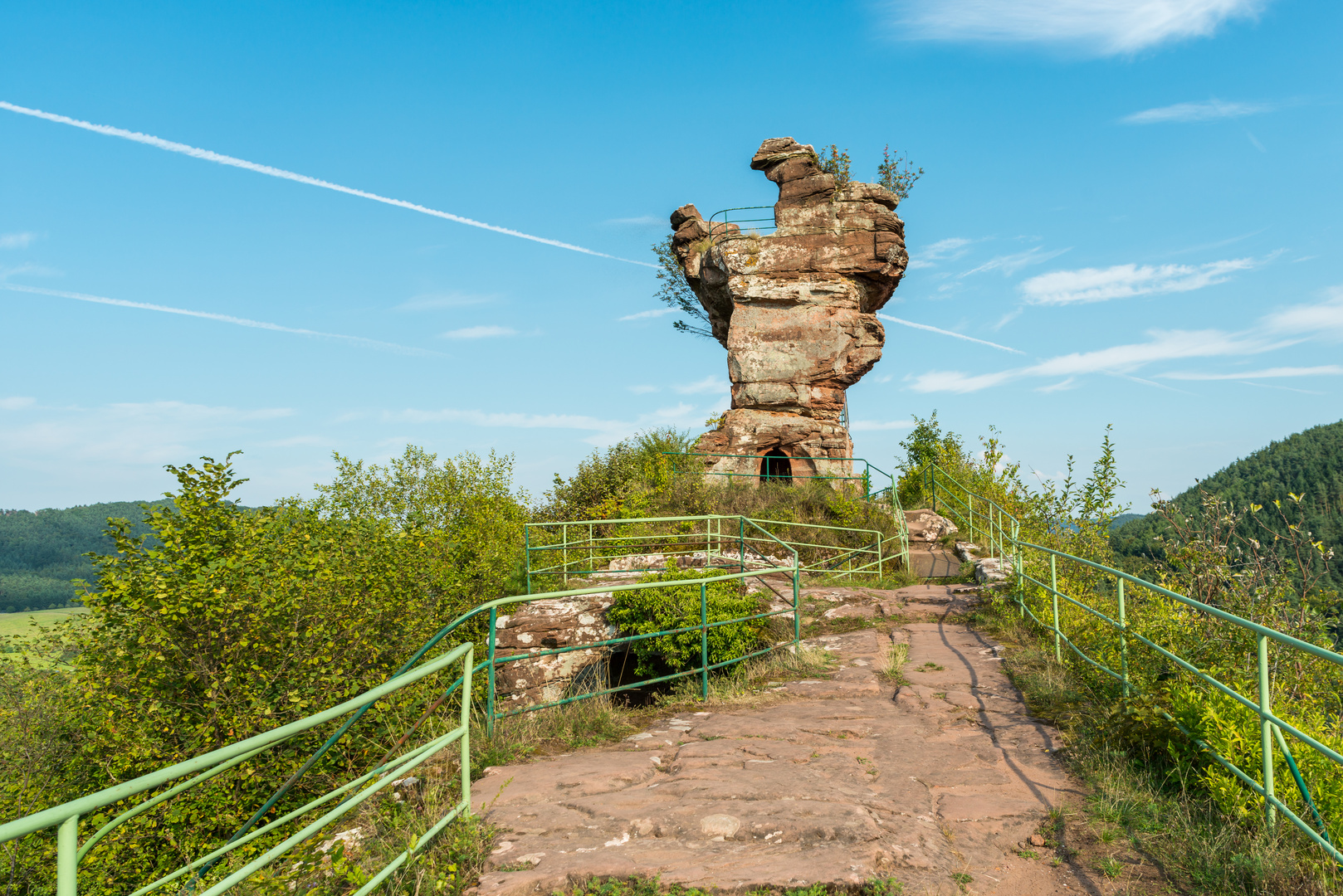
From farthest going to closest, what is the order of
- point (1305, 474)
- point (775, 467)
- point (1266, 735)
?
point (1305, 474) → point (775, 467) → point (1266, 735)

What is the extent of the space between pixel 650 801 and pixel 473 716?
1.86 meters

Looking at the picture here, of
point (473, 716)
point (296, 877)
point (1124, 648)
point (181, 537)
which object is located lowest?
point (296, 877)

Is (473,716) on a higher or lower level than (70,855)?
lower

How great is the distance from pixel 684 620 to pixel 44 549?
75.8 meters

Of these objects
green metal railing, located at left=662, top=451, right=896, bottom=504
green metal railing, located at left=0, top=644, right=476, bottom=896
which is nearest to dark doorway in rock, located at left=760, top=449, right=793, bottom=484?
green metal railing, located at left=662, top=451, right=896, bottom=504

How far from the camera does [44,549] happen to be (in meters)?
62.8

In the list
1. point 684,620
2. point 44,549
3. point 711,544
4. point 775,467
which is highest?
point 775,467

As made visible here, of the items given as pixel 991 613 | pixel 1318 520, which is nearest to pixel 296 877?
pixel 991 613

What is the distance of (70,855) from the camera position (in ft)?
6.38

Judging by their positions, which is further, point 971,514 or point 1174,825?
point 971,514

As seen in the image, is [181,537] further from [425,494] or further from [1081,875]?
[425,494]

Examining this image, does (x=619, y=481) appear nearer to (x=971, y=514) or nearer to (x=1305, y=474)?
(x=971, y=514)

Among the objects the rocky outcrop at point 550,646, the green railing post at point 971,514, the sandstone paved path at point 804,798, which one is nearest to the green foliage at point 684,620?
the sandstone paved path at point 804,798

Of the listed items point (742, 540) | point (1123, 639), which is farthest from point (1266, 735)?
point (742, 540)
